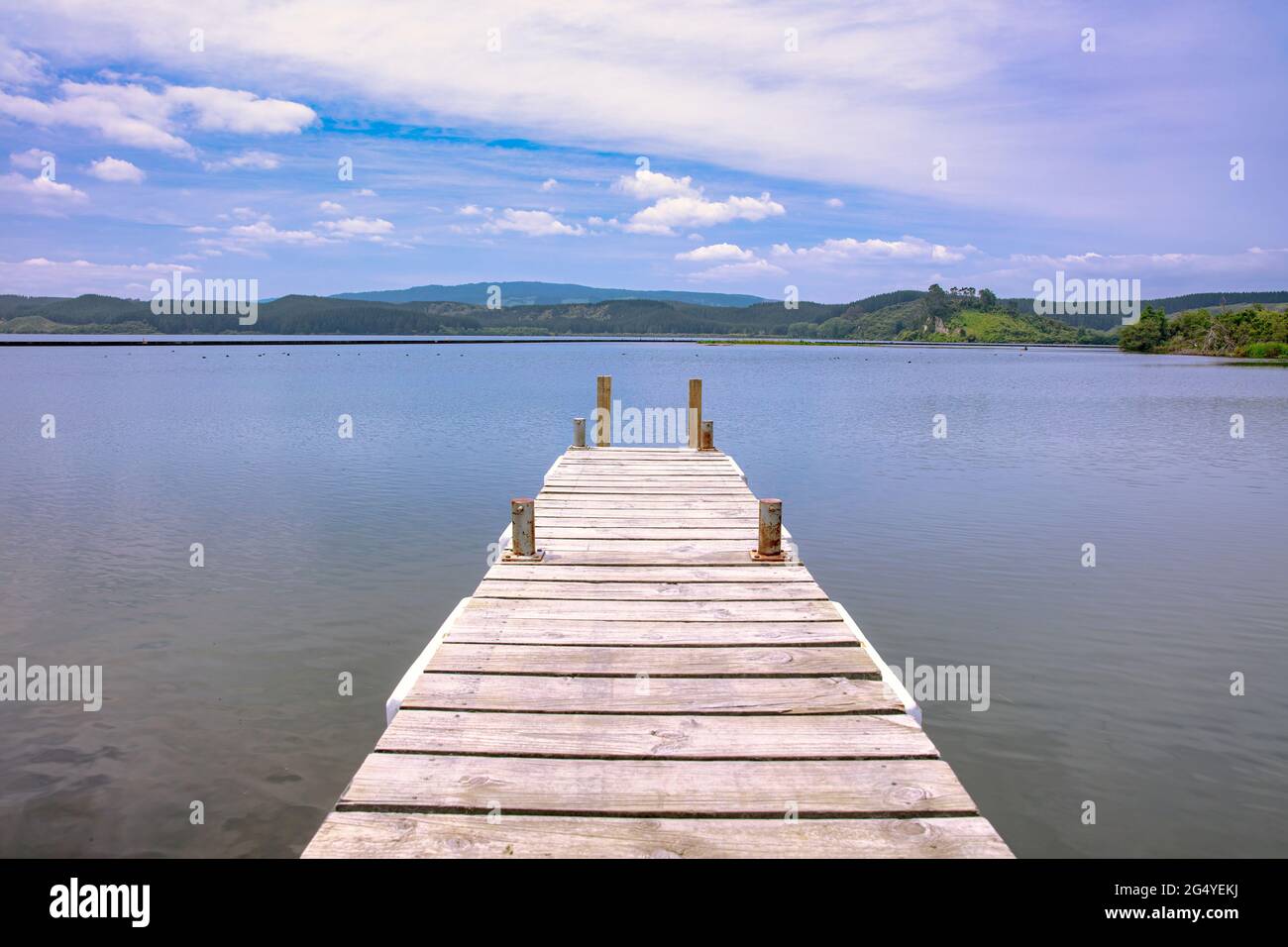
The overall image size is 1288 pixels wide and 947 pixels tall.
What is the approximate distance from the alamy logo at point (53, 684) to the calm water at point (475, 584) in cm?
21

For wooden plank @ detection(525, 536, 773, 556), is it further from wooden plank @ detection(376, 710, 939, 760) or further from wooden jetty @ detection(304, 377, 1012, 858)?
wooden plank @ detection(376, 710, 939, 760)

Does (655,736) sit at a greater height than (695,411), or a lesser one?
lesser

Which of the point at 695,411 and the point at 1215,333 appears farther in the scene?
the point at 1215,333

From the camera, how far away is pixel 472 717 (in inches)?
228

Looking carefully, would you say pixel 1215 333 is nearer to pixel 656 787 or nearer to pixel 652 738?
pixel 652 738

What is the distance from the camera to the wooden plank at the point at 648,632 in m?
7.22

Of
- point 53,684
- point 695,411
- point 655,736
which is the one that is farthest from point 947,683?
point 695,411

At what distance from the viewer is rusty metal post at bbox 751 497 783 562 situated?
9.77 meters

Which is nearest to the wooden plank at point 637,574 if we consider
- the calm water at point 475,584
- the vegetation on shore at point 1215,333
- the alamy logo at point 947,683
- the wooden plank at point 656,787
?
the alamy logo at point 947,683

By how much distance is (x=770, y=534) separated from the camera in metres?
9.81

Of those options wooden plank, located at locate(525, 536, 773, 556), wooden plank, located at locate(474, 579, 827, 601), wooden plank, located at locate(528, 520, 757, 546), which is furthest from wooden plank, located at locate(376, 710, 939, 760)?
wooden plank, located at locate(528, 520, 757, 546)

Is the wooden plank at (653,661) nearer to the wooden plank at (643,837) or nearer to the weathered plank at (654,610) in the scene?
the weathered plank at (654,610)
